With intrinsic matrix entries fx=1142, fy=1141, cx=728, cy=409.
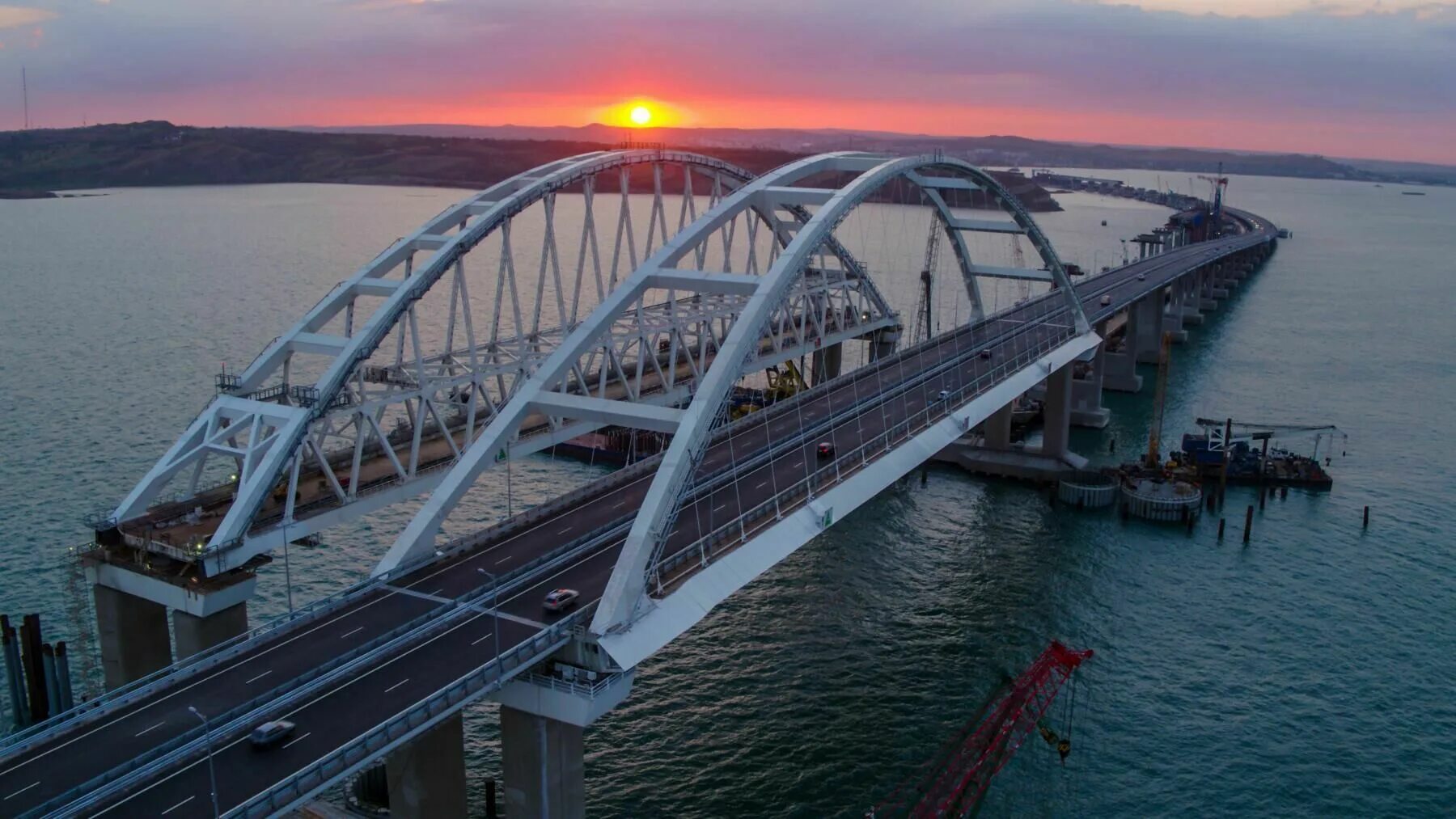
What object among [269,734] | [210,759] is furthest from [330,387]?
[210,759]

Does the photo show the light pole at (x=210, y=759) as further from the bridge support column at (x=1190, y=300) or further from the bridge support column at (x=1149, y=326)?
the bridge support column at (x=1190, y=300)

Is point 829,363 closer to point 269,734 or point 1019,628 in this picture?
point 1019,628

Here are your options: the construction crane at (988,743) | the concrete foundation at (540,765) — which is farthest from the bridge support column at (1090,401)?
the concrete foundation at (540,765)

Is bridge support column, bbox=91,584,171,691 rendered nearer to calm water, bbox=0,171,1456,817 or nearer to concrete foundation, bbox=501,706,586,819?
calm water, bbox=0,171,1456,817

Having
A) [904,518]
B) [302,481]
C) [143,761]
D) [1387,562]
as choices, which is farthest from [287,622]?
[1387,562]

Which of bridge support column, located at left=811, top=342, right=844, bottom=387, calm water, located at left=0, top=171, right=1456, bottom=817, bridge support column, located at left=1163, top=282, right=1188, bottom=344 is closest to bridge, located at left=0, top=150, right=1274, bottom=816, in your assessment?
calm water, located at left=0, top=171, right=1456, bottom=817

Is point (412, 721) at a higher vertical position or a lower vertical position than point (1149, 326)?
higher

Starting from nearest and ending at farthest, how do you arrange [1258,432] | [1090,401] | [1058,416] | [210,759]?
[210,759] < [1058,416] < [1258,432] < [1090,401]

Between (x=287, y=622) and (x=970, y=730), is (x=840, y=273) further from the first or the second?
(x=287, y=622)
